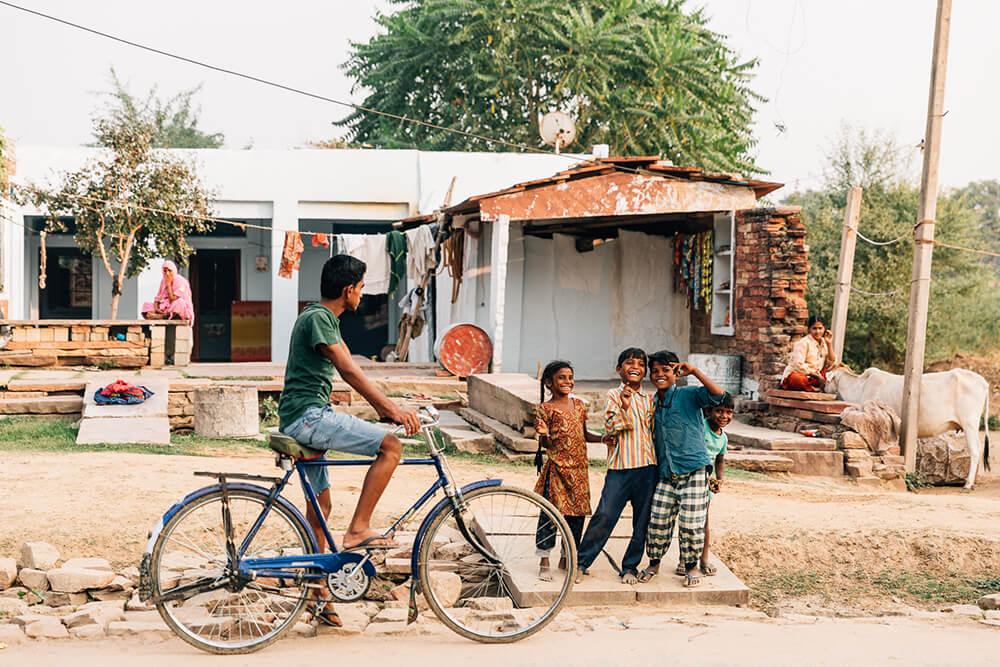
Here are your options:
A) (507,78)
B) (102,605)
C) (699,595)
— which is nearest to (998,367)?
(507,78)

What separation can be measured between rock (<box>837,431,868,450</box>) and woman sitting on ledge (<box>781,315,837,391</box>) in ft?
3.07

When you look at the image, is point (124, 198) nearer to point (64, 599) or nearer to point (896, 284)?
point (64, 599)

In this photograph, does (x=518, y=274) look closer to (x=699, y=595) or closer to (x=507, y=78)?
Result: (x=699, y=595)

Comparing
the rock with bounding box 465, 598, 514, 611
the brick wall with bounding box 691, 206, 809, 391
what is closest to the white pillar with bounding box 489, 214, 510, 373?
the brick wall with bounding box 691, 206, 809, 391

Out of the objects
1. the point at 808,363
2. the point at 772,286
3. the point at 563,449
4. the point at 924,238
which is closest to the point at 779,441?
the point at 808,363

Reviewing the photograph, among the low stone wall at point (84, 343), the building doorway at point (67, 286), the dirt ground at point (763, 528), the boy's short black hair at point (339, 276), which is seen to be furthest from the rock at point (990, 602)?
the building doorway at point (67, 286)

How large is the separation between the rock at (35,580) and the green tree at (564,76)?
21.0 metres

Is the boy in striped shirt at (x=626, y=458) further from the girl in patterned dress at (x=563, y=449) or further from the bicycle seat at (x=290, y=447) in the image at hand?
the bicycle seat at (x=290, y=447)

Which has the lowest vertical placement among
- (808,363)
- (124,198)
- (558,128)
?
(808,363)

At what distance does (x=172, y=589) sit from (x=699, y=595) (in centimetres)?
277

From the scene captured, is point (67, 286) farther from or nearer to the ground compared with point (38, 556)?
farther from the ground

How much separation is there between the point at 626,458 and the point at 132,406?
6683 mm

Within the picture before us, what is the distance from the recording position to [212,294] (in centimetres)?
2094

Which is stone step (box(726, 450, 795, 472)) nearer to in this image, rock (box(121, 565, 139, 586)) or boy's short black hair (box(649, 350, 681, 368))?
boy's short black hair (box(649, 350, 681, 368))
